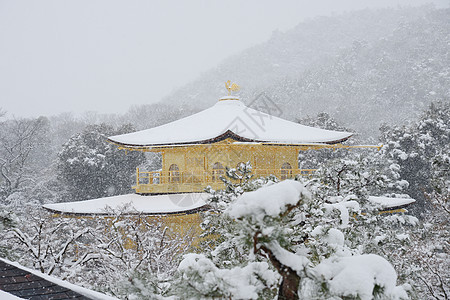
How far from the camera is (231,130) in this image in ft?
51.6

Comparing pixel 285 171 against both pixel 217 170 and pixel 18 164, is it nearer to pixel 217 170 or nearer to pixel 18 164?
pixel 217 170

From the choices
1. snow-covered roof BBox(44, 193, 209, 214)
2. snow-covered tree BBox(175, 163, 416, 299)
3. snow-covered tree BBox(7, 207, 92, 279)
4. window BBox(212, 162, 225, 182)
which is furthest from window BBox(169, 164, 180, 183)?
snow-covered tree BBox(175, 163, 416, 299)

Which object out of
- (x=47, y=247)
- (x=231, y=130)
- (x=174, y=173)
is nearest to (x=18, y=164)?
(x=174, y=173)

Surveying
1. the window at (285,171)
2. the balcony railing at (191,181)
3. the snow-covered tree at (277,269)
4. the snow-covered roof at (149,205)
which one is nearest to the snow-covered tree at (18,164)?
the snow-covered roof at (149,205)

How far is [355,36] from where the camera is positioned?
105438 millimetres

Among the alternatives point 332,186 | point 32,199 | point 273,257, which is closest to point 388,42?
point 32,199

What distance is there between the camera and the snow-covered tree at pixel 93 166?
98.9 feet

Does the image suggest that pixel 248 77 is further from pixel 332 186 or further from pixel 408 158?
pixel 332 186

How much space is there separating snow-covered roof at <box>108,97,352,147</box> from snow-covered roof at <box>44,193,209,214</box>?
1937 millimetres

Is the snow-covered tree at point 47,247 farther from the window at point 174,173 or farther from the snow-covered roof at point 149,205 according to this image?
the window at point 174,173

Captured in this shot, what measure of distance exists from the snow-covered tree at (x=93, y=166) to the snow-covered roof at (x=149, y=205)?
14.6m

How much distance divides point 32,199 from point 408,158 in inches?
991

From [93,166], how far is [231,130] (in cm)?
1717

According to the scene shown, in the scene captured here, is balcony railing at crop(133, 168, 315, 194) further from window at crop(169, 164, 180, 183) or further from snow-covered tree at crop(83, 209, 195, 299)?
snow-covered tree at crop(83, 209, 195, 299)
